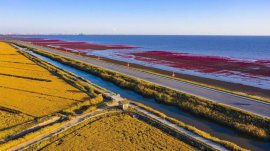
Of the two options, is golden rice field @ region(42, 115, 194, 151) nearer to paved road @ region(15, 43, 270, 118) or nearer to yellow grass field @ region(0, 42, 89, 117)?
yellow grass field @ region(0, 42, 89, 117)

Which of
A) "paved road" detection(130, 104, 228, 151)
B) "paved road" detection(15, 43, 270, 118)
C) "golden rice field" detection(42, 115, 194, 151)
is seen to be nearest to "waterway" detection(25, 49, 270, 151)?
"paved road" detection(130, 104, 228, 151)

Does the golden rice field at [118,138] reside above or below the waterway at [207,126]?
above

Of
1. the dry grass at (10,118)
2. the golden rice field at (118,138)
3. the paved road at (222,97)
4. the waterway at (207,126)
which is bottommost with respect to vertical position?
the waterway at (207,126)

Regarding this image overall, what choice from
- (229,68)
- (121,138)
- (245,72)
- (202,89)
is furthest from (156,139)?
(229,68)

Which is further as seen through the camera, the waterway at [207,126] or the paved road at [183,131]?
the waterway at [207,126]

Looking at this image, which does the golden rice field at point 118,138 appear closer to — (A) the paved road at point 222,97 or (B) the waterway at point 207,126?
(B) the waterway at point 207,126

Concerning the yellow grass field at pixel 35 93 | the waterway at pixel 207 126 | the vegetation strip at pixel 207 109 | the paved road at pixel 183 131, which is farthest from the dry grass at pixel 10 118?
the vegetation strip at pixel 207 109

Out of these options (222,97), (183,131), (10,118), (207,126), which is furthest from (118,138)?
(222,97)

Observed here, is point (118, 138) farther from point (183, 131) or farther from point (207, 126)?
point (207, 126)
